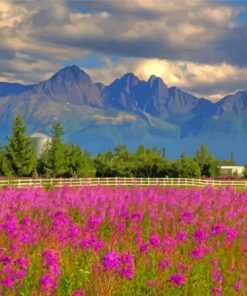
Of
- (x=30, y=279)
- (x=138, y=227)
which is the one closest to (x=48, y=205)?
(x=138, y=227)

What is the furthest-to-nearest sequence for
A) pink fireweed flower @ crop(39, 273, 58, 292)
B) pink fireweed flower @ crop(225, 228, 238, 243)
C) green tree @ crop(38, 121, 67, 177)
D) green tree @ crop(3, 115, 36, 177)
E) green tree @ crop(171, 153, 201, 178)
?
green tree @ crop(171, 153, 201, 178) < green tree @ crop(38, 121, 67, 177) < green tree @ crop(3, 115, 36, 177) < pink fireweed flower @ crop(225, 228, 238, 243) < pink fireweed flower @ crop(39, 273, 58, 292)

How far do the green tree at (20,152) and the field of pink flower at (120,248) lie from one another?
5915 cm

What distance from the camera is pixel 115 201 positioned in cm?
1455

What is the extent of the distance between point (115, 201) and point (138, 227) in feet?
12.2

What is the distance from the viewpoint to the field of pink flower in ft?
19.8

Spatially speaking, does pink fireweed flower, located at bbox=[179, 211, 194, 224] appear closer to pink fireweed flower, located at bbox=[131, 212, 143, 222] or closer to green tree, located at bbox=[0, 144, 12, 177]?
pink fireweed flower, located at bbox=[131, 212, 143, 222]

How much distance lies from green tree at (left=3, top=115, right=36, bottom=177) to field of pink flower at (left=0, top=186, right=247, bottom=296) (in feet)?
194

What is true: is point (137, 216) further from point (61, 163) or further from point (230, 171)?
point (230, 171)

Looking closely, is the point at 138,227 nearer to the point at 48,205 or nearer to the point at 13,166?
the point at 48,205

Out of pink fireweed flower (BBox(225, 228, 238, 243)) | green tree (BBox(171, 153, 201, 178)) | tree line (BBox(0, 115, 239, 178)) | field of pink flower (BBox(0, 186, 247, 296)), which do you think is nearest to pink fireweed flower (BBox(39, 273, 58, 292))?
field of pink flower (BBox(0, 186, 247, 296))

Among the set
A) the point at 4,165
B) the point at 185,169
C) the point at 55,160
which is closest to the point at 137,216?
the point at 4,165

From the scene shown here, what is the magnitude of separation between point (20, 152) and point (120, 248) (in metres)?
66.5

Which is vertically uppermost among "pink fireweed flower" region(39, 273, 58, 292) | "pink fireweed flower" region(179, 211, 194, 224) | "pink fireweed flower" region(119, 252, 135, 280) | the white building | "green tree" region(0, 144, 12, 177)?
the white building

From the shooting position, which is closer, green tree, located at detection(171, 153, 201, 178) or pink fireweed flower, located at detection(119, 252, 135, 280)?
pink fireweed flower, located at detection(119, 252, 135, 280)
